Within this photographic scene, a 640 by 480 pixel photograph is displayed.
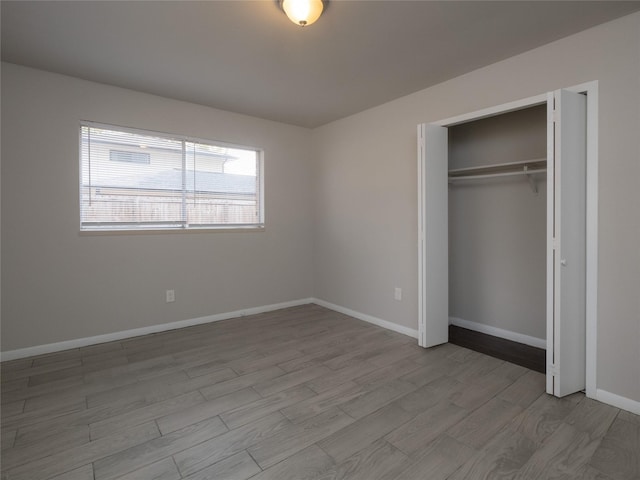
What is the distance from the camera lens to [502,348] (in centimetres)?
318

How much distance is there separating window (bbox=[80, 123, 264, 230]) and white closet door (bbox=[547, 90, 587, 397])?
320 centimetres

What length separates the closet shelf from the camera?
2.98 metres

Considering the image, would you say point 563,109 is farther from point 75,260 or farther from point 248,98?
point 75,260

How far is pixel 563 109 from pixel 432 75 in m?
1.16

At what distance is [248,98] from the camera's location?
11.8 feet

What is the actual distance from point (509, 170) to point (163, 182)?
3.60 metres

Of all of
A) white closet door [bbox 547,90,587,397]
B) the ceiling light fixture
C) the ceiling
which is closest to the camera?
the ceiling light fixture

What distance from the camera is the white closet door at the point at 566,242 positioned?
2244 mm

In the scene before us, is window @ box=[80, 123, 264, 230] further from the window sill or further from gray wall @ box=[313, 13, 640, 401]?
gray wall @ box=[313, 13, 640, 401]

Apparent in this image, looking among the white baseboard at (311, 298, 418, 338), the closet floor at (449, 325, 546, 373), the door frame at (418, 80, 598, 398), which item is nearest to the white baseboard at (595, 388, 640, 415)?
the door frame at (418, 80, 598, 398)

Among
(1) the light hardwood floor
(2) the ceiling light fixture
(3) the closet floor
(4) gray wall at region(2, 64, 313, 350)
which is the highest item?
(2) the ceiling light fixture

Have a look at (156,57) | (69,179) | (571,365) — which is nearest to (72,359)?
(69,179)

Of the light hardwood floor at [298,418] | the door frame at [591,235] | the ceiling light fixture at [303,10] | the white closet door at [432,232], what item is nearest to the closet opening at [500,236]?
the white closet door at [432,232]

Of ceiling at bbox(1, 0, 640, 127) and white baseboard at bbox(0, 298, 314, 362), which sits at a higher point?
ceiling at bbox(1, 0, 640, 127)
